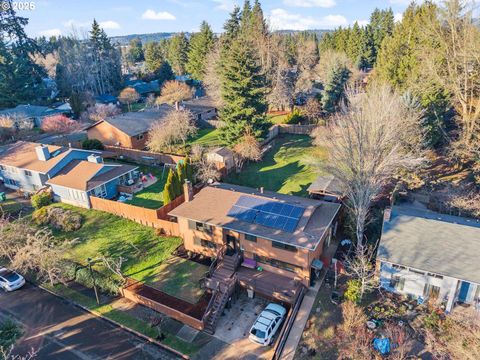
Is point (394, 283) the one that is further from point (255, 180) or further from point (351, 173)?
point (255, 180)

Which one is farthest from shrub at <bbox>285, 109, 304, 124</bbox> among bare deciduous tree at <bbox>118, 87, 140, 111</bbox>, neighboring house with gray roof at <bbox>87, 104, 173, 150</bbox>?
bare deciduous tree at <bbox>118, 87, 140, 111</bbox>

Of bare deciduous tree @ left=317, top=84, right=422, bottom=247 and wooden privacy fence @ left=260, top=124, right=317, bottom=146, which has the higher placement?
bare deciduous tree @ left=317, top=84, right=422, bottom=247

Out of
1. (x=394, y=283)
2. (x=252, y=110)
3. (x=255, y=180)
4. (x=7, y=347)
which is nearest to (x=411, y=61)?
(x=252, y=110)

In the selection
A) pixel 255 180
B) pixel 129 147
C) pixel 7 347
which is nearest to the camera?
pixel 7 347

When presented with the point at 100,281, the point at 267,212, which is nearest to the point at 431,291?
the point at 267,212

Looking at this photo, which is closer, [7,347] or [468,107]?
[7,347]

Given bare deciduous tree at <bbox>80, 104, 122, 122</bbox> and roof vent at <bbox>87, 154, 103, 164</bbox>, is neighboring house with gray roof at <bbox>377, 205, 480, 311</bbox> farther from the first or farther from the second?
bare deciduous tree at <bbox>80, 104, 122, 122</bbox>

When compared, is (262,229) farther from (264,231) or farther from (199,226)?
(199,226)
